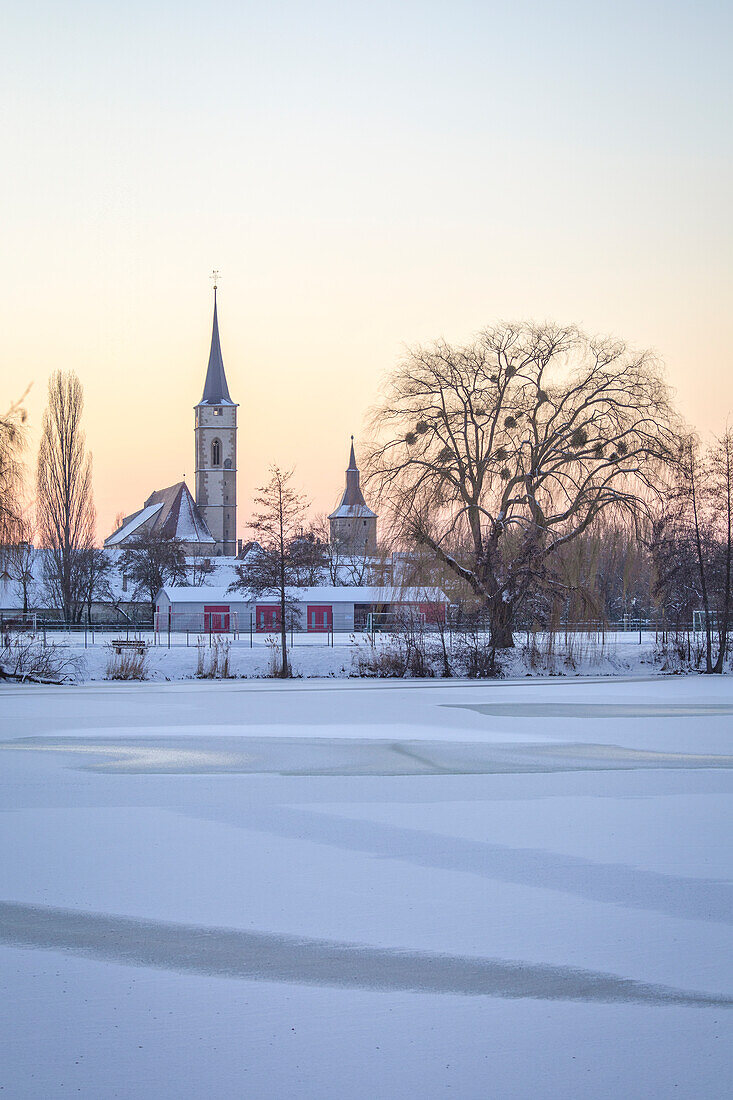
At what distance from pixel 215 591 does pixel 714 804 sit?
2126 inches

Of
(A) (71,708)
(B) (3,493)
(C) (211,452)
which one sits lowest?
(A) (71,708)

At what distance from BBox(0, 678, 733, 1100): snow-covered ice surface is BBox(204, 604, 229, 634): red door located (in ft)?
150

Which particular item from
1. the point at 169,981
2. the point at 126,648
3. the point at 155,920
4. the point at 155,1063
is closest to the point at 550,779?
the point at 155,920

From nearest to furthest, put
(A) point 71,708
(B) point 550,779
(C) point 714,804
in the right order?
(C) point 714,804 → (B) point 550,779 → (A) point 71,708

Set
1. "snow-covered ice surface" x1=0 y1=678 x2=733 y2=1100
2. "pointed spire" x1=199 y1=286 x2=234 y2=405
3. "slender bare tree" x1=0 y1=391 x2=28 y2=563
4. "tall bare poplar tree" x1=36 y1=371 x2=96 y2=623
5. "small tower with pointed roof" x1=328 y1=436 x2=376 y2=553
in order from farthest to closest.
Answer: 1. "pointed spire" x1=199 y1=286 x2=234 y2=405
2. "small tower with pointed roof" x1=328 y1=436 x2=376 y2=553
3. "tall bare poplar tree" x1=36 y1=371 x2=96 y2=623
4. "slender bare tree" x1=0 y1=391 x2=28 y2=563
5. "snow-covered ice surface" x1=0 y1=678 x2=733 y2=1100

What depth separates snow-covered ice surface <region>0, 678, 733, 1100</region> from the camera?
450cm

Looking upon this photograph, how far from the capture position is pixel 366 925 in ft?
20.6

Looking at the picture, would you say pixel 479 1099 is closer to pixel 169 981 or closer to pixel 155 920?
pixel 169 981

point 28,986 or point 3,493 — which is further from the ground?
point 3,493

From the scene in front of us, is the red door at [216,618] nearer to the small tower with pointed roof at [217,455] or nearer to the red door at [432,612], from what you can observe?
the red door at [432,612]

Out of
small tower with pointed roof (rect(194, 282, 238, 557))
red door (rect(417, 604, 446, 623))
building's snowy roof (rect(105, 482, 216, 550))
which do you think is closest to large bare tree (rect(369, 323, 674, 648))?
red door (rect(417, 604, 446, 623))

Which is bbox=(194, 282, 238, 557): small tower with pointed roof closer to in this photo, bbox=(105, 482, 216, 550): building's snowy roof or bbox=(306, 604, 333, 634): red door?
bbox=(105, 482, 216, 550): building's snowy roof

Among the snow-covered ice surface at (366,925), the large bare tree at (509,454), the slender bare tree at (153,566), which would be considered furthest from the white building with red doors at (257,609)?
the snow-covered ice surface at (366,925)

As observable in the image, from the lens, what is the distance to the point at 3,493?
90.8 feet
